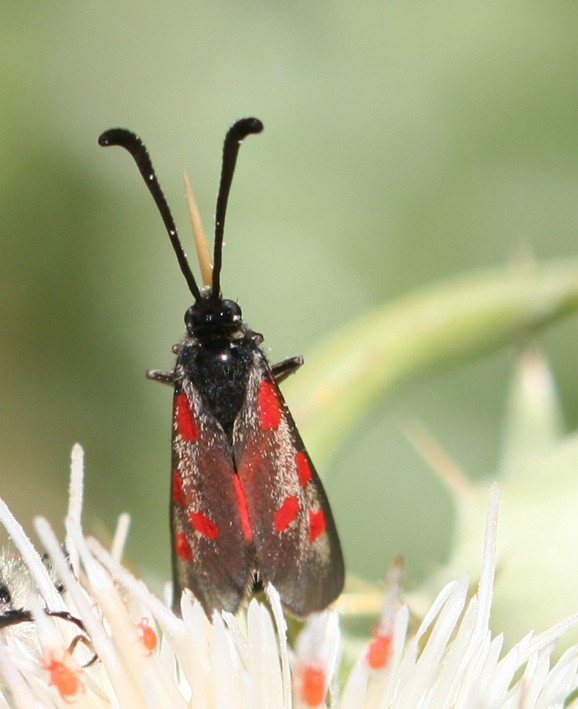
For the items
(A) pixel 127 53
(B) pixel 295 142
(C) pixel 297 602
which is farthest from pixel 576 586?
(A) pixel 127 53

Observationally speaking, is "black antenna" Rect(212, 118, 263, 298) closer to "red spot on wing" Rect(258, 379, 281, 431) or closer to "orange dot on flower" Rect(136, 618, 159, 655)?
"red spot on wing" Rect(258, 379, 281, 431)

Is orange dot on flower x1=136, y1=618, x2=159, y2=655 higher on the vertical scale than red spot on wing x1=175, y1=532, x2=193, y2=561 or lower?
lower

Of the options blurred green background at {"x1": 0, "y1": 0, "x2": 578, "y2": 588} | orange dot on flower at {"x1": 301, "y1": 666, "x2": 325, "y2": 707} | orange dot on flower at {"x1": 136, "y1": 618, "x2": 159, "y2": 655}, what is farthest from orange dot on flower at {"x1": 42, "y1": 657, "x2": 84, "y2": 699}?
blurred green background at {"x1": 0, "y1": 0, "x2": 578, "y2": 588}

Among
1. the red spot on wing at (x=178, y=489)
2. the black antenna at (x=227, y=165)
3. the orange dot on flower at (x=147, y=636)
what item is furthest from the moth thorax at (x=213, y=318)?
the orange dot on flower at (x=147, y=636)

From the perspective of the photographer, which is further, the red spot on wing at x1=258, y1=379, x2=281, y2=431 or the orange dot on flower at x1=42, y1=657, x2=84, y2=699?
the red spot on wing at x1=258, y1=379, x2=281, y2=431

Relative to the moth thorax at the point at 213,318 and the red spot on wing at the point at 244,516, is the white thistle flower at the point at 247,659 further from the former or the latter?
the moth thorax at the point at 213,318

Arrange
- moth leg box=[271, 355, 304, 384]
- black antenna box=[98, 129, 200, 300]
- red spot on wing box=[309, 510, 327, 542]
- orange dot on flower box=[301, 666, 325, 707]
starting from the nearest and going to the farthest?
orange dot on flower box=[301, 666, 325, 707]
red spot on wing box=[309, 510, 327, 542]
black antenna box=[98, 129, 200, 300]
moth leg box=[271, 355, 304, 384]

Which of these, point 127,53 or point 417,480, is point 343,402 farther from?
point 127,53
